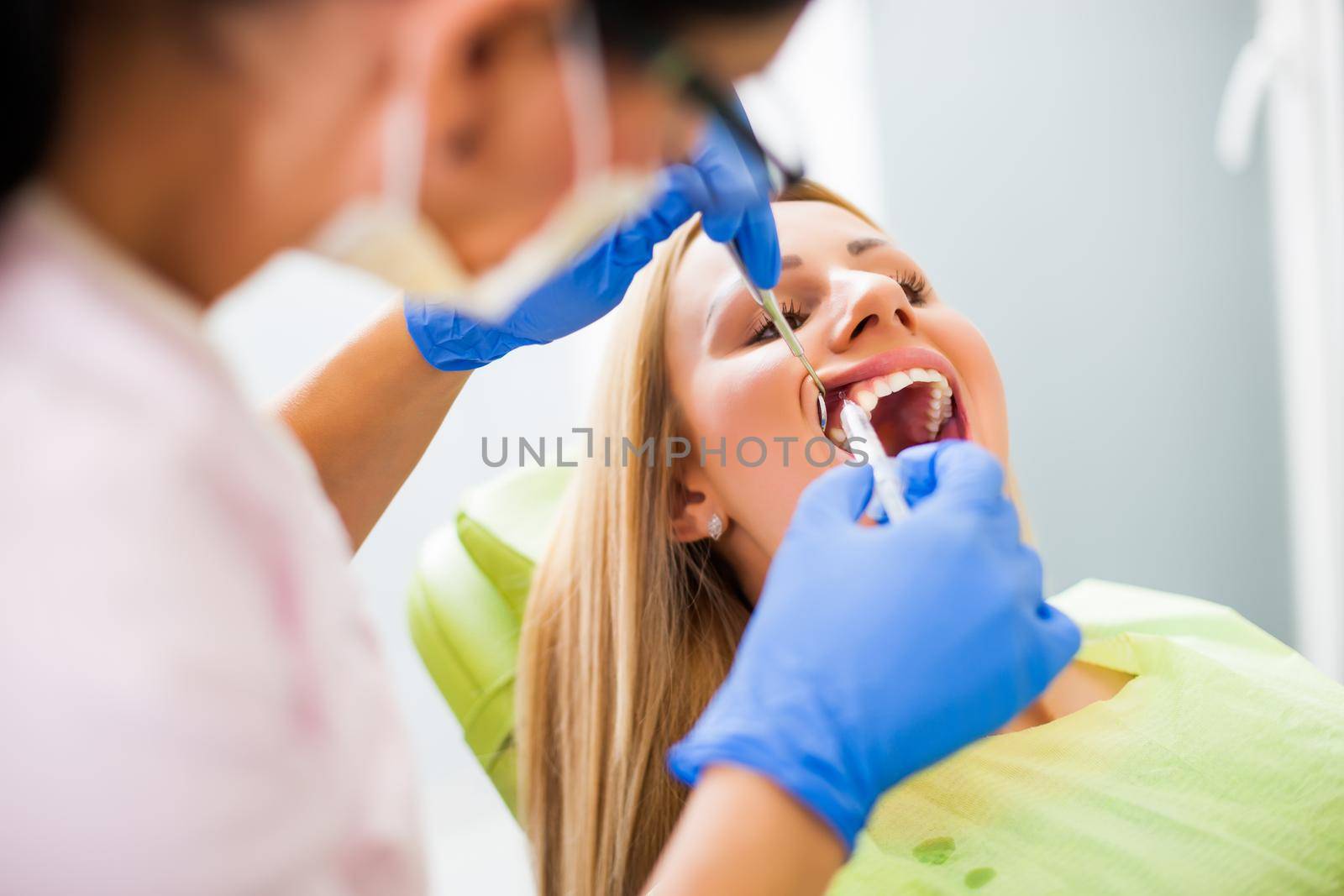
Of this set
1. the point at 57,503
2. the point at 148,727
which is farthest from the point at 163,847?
the point at 57,503

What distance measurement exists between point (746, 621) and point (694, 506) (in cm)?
19

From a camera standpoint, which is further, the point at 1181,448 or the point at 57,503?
the point at 1181,448

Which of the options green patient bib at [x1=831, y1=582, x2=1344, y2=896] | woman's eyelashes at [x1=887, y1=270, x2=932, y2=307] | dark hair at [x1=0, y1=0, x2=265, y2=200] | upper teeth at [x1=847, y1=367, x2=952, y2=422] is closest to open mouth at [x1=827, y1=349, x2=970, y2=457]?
upper teeth at [x1=847, y1=367, x2=952, y2=422]

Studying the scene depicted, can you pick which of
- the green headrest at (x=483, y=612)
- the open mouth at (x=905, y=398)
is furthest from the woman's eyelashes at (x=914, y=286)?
the green headrest at (x=483, y=612)

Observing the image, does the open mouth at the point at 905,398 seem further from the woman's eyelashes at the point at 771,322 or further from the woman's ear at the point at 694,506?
the woman's ear at the point at 694,506

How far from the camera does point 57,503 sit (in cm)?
47

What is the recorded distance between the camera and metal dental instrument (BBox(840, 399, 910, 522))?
91cm

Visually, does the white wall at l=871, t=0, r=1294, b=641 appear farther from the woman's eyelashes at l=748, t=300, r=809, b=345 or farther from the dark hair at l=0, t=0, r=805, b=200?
the dark hair at l=0, t=0, r=805, b=200

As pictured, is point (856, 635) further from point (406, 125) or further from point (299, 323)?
point (299, 323)

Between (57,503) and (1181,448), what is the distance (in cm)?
234

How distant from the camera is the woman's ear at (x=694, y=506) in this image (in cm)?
138

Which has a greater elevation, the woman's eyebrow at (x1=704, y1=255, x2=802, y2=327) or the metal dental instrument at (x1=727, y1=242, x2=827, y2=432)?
the woman's eyebrow at (x1=704, y1=255, x2=802, y2=327)

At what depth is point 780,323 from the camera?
1.04 metres

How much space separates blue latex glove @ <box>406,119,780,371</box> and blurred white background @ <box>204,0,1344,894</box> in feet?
3.72
